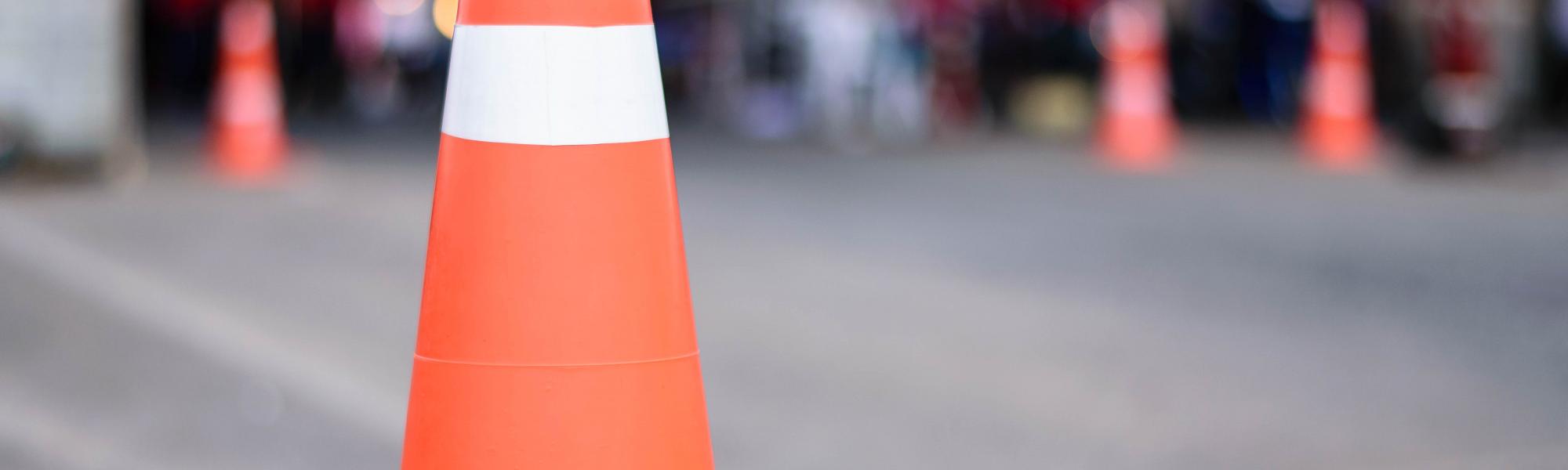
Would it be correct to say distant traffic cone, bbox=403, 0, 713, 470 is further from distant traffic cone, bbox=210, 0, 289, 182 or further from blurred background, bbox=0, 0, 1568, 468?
distant traffic cone, bbox=210, 0, 289, 182

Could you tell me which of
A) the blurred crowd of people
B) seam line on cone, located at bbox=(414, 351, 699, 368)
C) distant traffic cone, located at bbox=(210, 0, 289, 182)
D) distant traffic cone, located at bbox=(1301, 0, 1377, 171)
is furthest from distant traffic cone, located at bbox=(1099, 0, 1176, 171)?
seam line on cone, located at bbox=(414, 351, 699, 368)

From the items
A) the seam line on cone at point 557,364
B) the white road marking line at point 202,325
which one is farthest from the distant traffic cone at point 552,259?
the white road marking line at point 202,325

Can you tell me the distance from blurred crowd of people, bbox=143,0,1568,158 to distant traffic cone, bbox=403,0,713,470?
403 inches

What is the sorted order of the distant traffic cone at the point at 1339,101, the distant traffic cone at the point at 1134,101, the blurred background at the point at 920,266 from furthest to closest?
the distant traffic cone at the point at 1134,101 → the distant traffic cone at the point at 1339,101 → the blurred background at the point at 920,266

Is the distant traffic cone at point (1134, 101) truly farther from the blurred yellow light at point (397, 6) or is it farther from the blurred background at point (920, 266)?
the blurred yellow light at point (397, 6)

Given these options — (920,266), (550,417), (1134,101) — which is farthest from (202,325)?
(1134,101)

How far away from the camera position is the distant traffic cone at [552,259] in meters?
2.76

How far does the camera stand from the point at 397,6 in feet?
81.1

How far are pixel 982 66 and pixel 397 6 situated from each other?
6833 mm

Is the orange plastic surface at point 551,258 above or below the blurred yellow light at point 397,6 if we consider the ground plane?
below

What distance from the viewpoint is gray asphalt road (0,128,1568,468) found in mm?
4824

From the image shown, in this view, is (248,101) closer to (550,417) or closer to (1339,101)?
(1339,101)

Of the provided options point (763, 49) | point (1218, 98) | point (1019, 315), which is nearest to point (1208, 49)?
point (1218, 98)

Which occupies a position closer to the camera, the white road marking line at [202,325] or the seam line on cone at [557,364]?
the seam line on cone at [557,364]
